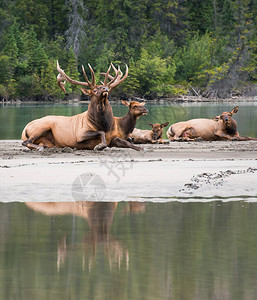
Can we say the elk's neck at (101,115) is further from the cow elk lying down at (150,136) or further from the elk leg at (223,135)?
the elk leg at (223,135)

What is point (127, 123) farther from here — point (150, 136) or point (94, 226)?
point (94, 226)

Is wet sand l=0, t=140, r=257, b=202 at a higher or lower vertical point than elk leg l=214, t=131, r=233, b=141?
higher

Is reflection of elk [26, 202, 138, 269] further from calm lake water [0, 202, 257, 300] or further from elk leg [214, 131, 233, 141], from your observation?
elk leg [214, 131, 233, 141]

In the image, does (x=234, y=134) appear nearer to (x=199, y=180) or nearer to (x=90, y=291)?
(x=199, y=180)

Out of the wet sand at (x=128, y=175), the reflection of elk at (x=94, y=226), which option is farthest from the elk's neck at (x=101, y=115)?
the reflection of elk at (x=94, y=226)

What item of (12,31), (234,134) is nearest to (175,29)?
(12,31)

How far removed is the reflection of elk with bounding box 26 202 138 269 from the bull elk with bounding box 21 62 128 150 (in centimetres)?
710

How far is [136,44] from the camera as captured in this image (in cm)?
8912

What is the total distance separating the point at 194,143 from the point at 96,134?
12.6 feet

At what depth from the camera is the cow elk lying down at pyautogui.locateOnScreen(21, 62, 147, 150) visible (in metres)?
16.7

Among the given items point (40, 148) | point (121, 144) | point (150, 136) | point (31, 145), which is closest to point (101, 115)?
point (121, 144)

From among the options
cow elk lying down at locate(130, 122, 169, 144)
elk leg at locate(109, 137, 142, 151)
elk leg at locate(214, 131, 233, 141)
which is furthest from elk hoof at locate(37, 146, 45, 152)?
elk leg at locate(214, 131, 233, 141)

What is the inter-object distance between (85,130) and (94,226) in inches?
349

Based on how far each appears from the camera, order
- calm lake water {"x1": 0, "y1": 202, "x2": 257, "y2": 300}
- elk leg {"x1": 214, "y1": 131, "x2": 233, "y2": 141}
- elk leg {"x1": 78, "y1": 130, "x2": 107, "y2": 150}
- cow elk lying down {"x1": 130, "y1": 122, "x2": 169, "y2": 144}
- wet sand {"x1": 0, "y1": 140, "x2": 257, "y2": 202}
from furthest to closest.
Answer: elk leg {"x1": 214, "y1": 131, "x2": 233, "y2": 141}
cow elk lying down {"x1": 130, "y1": 122, "x2": 169, "y2": 144}
elk leg {"x1": 78, "y1": 130, "x2": 107, "y2": 150}
wet sand {"x1": 0, "y1": 140, "x2": 257, "y2": 202}
calm lake water {"x1": 0, "y1": 202, "x2": 257, "y2": 300}
